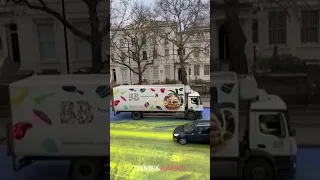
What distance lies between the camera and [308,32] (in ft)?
7.93

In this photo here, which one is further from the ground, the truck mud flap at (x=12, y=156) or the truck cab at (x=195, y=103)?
the truck cab at (x=195, y=103)

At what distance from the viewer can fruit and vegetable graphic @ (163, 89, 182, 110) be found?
7.63 ft

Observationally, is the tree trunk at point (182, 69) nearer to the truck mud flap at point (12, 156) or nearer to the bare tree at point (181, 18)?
the bare tree at point (181, 18)

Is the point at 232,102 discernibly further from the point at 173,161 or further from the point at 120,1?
the point at 120,1

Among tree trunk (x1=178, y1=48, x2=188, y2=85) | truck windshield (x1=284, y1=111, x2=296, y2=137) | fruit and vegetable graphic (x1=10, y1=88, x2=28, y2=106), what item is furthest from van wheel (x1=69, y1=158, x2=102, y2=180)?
truck windshield (x1=284, y1=111, x2=296, y2=137)

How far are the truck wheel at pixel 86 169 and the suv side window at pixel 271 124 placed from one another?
1385 mm

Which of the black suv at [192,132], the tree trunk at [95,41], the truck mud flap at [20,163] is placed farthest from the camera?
the truck mud flap at [20,163]

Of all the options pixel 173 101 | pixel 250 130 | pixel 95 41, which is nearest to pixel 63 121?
pixel 95 41

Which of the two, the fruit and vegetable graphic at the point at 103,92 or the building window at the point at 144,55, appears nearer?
the building window at the point at 144,55

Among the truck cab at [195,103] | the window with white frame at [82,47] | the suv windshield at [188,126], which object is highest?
the window with white frame at [82,47]

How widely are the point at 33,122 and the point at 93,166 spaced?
24.8 inches

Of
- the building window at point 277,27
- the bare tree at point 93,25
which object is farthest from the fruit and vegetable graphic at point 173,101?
the building window at point 277,27

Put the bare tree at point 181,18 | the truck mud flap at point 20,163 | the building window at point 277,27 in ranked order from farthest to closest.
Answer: the truck mud flap at point 20,163 → the building window at point 277,27 → the bare tree at point 181,18

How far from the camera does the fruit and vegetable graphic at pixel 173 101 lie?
233 cm
